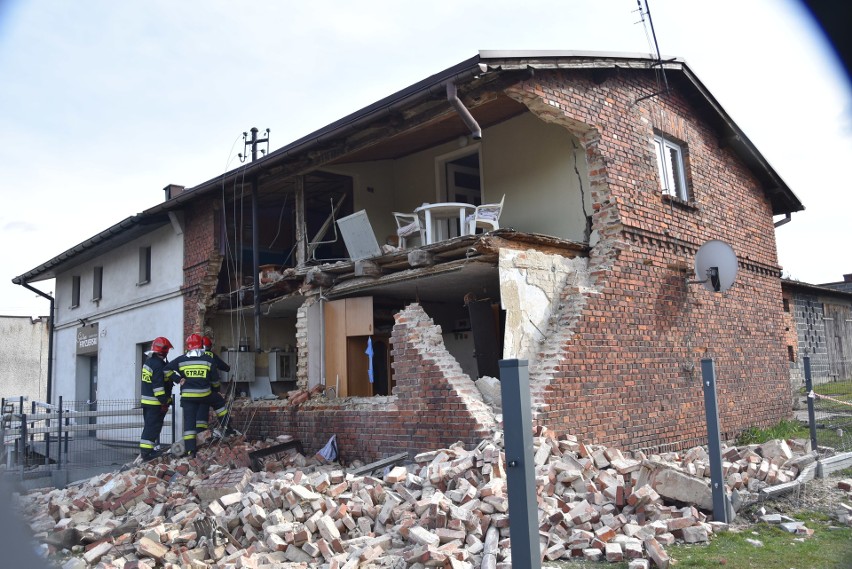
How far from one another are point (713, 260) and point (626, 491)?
4900mm

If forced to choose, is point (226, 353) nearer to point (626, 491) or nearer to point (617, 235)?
point (617, 235)

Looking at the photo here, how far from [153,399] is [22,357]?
27706mm

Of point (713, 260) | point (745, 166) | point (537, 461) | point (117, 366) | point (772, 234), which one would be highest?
point (745, 166)

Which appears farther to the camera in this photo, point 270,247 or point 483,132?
point 270,247

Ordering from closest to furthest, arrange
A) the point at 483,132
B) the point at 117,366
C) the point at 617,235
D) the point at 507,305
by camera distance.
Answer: the point at 507,305, the point at 617,235, the point at 483,132, the point at 117,366

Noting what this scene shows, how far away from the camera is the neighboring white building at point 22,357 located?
33000 mm

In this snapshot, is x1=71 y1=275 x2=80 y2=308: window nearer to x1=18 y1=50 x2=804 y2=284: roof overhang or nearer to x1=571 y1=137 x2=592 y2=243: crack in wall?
x1=18 y1=50 x2=804 y2=284: roof overhang

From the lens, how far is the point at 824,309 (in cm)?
1977

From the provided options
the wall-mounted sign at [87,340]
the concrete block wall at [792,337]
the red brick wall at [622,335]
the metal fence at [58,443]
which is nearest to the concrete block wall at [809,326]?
the concrete block wall at [792,337]

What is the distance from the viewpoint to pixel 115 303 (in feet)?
56.2

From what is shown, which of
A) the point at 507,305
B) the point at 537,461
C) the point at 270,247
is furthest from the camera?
the point at 270,247

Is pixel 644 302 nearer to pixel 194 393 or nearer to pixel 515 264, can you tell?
pixel 515 264

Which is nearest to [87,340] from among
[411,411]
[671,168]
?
[411,411]

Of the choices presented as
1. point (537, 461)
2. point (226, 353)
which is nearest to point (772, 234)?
point (537, 461)
